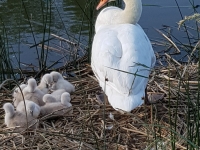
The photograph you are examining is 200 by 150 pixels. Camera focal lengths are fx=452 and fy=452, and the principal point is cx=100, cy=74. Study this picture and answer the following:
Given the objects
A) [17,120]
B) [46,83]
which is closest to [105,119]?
[17,120]

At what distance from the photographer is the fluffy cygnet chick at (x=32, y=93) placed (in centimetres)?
464

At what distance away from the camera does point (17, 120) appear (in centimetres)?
417

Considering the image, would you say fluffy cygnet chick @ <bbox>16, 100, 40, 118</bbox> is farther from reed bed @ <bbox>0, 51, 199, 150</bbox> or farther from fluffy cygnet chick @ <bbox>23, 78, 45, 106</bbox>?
fluffy cygnet chick @ <bbox>23, 78, 45, 106</bbox>

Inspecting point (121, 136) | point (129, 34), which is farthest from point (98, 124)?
point (129, 34)

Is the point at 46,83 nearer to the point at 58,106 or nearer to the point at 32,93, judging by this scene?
the point at 32,93

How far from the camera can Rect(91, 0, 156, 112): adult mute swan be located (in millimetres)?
3842

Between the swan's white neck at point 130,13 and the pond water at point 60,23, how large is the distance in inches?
66.7

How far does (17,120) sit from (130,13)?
1.63 metres

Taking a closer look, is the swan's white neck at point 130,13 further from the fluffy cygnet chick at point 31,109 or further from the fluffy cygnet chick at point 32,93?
the fluffy cygnet chick at point 31,109

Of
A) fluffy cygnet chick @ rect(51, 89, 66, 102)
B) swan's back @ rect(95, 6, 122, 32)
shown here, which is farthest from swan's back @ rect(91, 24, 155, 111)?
fluffy cygnet chick @ rect(51, 89, 66, 102)

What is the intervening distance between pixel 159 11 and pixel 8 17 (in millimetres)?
2531

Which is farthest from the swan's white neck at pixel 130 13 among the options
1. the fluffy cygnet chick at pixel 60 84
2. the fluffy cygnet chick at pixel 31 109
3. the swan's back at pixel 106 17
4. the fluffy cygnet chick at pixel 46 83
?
the fluffy cygnet chick at pixel 31 109

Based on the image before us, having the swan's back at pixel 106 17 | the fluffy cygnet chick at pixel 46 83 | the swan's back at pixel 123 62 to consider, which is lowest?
the fluffy cygnet chick at pixel 46 83

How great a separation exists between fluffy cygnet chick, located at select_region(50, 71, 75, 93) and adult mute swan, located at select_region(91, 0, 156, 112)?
1.68ft
